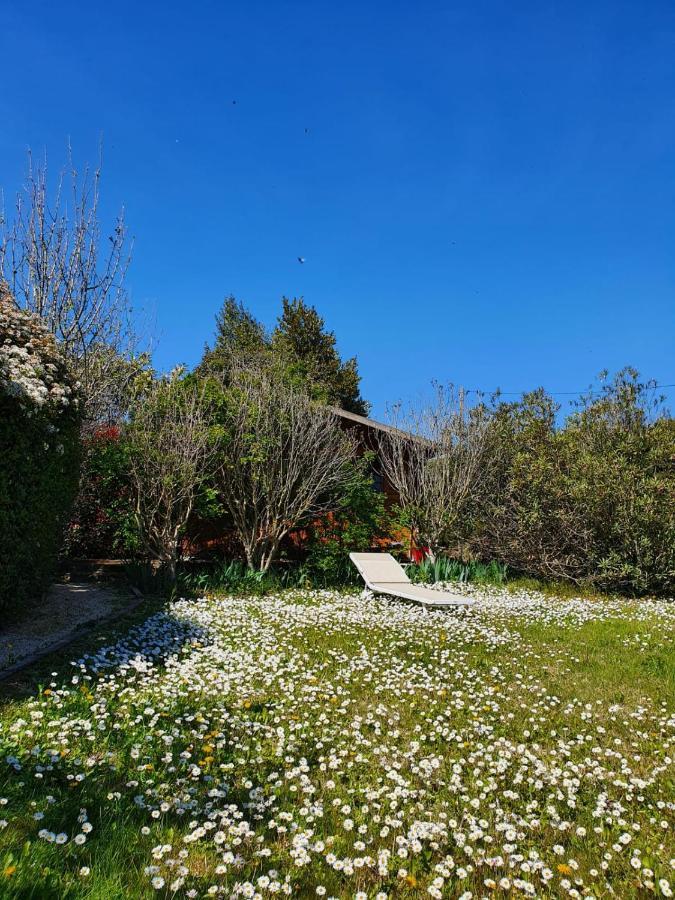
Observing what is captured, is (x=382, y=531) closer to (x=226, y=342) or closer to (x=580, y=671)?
(x=580, y=671)

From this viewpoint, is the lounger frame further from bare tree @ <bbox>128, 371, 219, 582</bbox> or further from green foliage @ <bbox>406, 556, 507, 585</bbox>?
bare tree @ <bbox>128, 371, 219, 582</bbox>

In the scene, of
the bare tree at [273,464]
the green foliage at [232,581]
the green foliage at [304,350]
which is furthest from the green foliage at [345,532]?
the green foliage at [304,350]

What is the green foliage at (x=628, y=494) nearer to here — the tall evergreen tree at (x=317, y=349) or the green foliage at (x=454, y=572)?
the green foliage at (x=454, y=572)

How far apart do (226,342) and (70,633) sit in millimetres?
27766

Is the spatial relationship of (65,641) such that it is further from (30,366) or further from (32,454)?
(30,366)

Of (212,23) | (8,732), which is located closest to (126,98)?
(212,23)

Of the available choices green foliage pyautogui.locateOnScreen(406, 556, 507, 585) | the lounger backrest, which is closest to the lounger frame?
the lounger backrest

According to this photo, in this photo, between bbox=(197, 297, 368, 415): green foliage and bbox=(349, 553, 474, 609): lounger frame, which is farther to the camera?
bbox=(197, 297, 368, 415): green foliage

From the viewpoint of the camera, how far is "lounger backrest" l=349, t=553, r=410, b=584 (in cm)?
1099

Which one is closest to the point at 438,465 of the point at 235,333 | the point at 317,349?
the point at 317,349

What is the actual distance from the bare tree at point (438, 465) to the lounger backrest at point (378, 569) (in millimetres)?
2344

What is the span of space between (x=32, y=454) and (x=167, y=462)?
11.7 feet

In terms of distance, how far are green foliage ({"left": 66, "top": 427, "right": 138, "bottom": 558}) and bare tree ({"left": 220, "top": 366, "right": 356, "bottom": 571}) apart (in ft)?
5.99

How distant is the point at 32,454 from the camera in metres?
6.46
